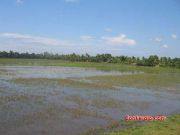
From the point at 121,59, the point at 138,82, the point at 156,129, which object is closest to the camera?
the point at 156,129

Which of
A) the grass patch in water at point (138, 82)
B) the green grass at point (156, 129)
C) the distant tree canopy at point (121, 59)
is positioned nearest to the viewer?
the green grass at point (156, 129)

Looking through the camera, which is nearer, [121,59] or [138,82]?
[138,82]

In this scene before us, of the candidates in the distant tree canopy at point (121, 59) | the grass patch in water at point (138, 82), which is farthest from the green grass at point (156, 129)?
the distant tree canopy at point (121, 59)

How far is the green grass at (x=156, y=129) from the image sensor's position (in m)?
9.41

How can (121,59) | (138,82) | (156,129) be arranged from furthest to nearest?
1. (121,59)
2. (138,82)
3. (156,129)

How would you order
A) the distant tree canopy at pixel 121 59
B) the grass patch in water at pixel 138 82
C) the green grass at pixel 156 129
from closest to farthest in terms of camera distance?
the green grass at pixel 156 129, the grass patch in water at pixel 138 82, the distant tree canopy at pixel 121 59

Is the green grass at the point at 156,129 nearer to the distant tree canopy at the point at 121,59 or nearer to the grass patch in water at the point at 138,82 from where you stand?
the grass patch in water at the point at 138,82

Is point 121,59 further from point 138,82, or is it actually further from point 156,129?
point 156,129

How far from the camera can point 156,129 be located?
9.91 meters

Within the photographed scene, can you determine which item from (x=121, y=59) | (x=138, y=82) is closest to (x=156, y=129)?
(x=138, y=82)

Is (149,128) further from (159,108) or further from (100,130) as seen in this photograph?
(159,108)

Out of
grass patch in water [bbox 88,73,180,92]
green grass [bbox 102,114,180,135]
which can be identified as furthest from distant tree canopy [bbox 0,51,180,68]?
green grass [bbox 102,114,180,135]

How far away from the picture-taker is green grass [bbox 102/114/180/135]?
9.41 metres

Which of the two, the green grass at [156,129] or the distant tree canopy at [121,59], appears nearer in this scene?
the green grass at [156,129]
